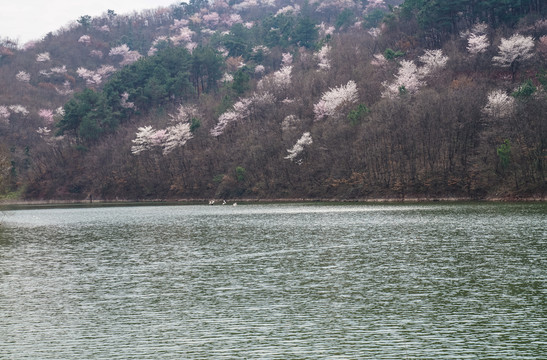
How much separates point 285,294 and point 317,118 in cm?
8542

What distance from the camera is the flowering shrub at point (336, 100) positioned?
108m

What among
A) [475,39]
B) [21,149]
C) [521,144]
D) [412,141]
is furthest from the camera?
[21,149]

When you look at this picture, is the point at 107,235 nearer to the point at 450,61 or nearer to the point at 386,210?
the point at 386,210

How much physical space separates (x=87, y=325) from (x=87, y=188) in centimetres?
11411

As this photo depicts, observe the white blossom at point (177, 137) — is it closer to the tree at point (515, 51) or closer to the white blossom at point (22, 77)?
the tree at point (515, 51)

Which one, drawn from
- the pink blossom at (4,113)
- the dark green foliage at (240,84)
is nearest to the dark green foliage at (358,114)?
the dark green foliage at (240,84)

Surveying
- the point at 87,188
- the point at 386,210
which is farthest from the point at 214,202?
the point at 386,210

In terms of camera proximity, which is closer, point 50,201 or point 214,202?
point 214,202

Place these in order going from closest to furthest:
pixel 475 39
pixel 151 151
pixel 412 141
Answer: pixel 412 141, pixel 475 39, pixel 151 151

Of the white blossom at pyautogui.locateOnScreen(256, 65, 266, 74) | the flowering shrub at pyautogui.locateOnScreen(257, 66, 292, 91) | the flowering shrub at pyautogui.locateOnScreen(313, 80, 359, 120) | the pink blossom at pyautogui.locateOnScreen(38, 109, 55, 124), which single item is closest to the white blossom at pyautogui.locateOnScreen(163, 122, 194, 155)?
the flowering shrub at pyautogui.locateOnScreen(257, 66, 292, 91)

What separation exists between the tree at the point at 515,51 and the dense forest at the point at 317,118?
0.22 meters

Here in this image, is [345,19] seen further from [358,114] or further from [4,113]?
[4,113]

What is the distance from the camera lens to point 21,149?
143500 millimetres

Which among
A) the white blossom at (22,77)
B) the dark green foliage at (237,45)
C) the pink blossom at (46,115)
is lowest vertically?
the pink blossom at (46,115)
